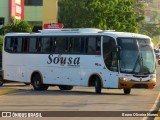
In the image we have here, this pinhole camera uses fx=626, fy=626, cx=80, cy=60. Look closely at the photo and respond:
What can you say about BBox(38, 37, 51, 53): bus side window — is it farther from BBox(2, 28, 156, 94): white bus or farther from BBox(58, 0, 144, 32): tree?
BBox(58, 0, 144, 32): tree

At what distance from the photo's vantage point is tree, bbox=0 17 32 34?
52631 mm

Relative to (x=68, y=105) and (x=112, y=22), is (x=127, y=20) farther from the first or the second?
(x=68, y=105)

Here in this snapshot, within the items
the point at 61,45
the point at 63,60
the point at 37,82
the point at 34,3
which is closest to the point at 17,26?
the point at 34,3

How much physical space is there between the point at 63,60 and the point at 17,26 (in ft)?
69.8

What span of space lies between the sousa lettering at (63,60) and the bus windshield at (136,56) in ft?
8.81

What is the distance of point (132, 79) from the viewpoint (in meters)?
29.7

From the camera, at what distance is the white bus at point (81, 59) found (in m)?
30.0

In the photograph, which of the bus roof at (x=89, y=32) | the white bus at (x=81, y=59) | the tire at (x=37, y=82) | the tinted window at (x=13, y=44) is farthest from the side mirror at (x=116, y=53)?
the tinted window at (x=13, y=44)

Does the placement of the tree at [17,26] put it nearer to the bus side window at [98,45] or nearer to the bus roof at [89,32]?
the bus roof at [89,32]

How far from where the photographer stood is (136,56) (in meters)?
30.1

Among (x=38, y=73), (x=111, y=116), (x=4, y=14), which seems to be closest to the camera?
(x=111, y=116)

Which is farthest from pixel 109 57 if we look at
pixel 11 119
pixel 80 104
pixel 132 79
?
pixel 11 119

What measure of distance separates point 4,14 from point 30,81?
24258 millimetres

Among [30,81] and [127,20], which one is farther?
[127,20]
